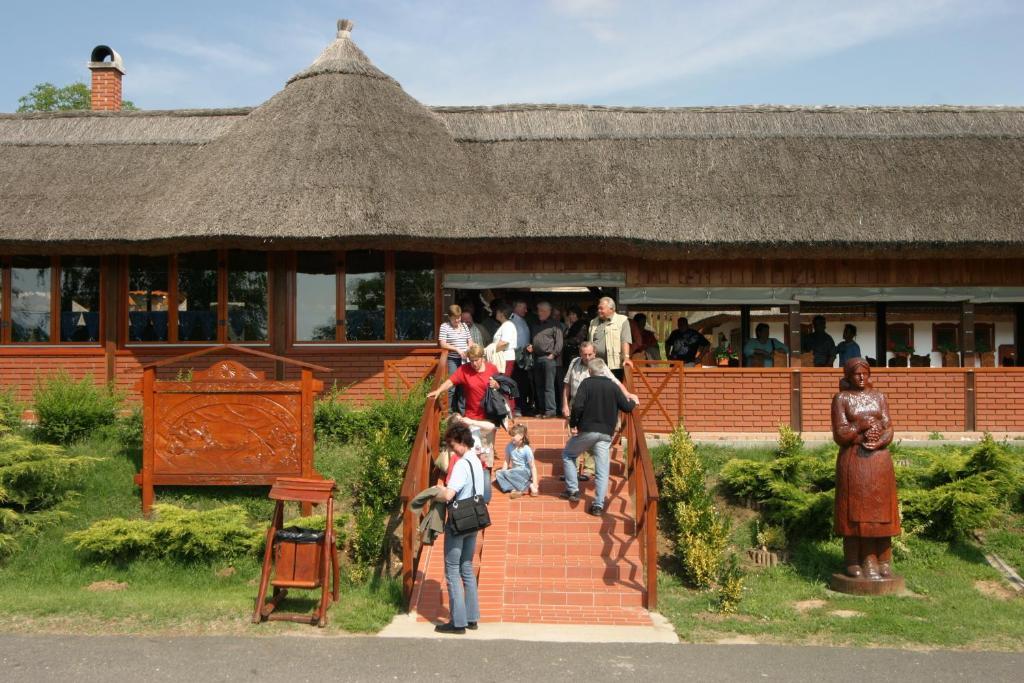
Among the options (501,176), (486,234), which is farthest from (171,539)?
(501,176)

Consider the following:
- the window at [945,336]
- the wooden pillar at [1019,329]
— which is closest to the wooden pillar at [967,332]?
the window at [945,336]

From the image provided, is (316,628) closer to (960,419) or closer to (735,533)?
(735,533)

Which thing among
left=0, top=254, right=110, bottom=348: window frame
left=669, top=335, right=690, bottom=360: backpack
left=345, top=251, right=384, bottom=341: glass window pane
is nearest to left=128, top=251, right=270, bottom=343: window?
left=0, top=254, right=110, bottom=348: window frame

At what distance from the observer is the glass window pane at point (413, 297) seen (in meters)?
15.7

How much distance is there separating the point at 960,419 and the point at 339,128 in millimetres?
9950

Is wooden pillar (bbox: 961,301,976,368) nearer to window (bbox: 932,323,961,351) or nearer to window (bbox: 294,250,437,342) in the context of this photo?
window (bbox: 932,323,961,351)

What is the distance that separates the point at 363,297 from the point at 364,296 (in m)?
0.02

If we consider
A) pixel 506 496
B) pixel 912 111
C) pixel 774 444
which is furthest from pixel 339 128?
pixel 912 111

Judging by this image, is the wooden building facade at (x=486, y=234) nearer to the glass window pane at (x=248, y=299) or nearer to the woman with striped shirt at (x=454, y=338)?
the glass window pane at (x=248, y=299)

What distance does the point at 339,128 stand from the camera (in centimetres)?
1541

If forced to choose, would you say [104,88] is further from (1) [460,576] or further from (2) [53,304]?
(1) [460,576]

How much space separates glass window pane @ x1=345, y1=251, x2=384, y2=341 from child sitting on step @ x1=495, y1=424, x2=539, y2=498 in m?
4.77

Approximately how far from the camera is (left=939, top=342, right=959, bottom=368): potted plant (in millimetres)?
16734

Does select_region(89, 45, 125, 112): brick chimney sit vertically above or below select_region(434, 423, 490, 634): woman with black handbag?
above
